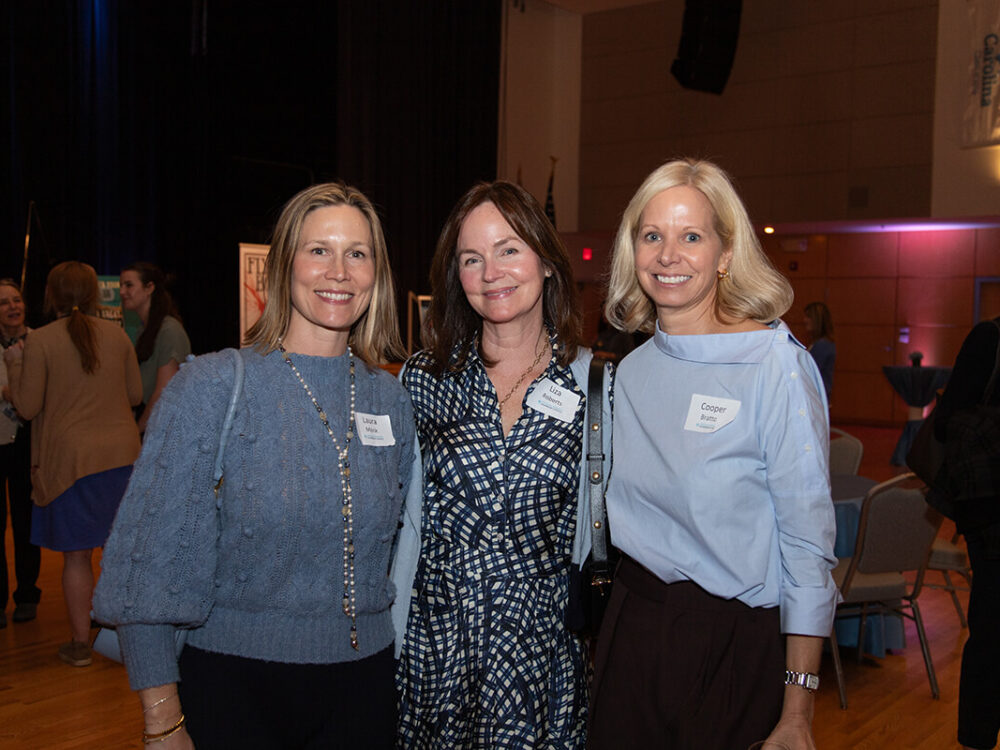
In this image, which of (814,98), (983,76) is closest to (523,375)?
(983,76)

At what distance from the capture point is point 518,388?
209 centimetres

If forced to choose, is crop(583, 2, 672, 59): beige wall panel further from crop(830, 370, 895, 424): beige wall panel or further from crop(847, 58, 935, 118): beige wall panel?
crop(830, 370, 895, 424): beige wall panel

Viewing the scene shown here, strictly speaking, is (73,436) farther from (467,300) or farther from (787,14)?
(787,14)

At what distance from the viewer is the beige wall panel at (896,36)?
1229 centimetres

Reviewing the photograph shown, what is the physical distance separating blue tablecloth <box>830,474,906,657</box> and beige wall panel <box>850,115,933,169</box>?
9.50 m

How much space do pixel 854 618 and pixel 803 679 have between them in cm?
333

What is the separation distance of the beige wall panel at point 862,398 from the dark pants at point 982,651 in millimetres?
12084

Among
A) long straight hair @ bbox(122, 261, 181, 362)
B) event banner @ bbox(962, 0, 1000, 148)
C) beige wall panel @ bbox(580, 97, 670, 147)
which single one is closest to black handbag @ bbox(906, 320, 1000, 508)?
long straight hair @ bbox(122, 261, 181, 362)

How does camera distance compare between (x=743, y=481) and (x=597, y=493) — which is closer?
(x=743, y=481)

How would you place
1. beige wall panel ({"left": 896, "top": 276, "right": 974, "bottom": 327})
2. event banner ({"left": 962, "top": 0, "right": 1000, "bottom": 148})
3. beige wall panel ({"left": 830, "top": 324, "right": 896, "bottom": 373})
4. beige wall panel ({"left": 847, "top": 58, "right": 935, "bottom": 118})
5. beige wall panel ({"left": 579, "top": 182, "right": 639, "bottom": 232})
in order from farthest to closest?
beige wall panel ({"left": 579, "top": 182, "right": 639, "bottom": 232}), beige wall panel ({"left": 830, "top": 324, "right": 896, "bottom": 373}), beige wall panel ({"left": 896, "top": 276, "right": 974, "bottom": 327}), beige wall panel ({"left": 847, "top": 58, "right": 935, "bottom": 118}), event banner ({"left": 962, "top": 0, "right": 1000, "bottom": 148})

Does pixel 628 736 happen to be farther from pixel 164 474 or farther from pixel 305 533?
pixel 164 474

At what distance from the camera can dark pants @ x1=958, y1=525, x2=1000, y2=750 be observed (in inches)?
102

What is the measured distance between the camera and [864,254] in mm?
14227

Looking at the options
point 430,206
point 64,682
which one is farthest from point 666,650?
point 430,206
